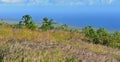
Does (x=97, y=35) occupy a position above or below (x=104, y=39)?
above

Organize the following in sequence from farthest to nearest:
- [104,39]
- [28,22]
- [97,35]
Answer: [28,22]
[97,35]
[104,39]

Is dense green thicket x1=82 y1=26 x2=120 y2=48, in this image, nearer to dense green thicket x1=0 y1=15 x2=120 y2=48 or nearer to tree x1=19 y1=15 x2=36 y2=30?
dense green thicket x1=0 y1=15 x2=120 y2=48

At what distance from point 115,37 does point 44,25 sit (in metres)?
5.60

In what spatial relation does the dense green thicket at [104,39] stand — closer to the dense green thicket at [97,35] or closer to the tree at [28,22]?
the dense green thicket at [97,35]

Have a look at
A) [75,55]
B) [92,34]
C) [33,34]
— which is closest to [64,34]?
[92,34]

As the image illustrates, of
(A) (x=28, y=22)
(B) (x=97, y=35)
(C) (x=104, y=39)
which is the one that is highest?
(A) (x=28, y=22)

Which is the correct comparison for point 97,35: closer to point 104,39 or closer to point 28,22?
point 104,39

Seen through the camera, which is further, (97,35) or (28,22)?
(28,22)

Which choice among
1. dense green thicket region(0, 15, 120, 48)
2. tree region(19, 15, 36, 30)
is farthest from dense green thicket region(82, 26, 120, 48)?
tree region(19, 15, 36, 30)

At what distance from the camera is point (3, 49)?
10.4 metres

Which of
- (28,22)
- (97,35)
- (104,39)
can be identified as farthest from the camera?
(28,22)

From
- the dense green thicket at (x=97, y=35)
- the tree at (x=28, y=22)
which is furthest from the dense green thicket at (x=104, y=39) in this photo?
the tree at (x=28, y=22)

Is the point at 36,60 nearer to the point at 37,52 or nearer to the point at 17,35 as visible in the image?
the point at 37,52

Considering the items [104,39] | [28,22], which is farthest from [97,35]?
[28,22]
